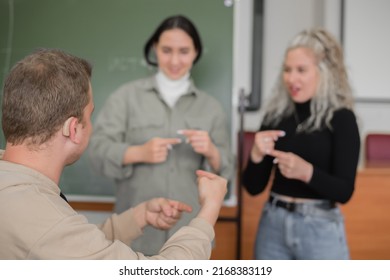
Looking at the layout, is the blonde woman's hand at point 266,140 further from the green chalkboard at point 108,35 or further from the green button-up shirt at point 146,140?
the green chalkboard at point 108,35

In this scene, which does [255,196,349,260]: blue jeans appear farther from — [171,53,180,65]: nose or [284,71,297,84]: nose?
[171,53,180,65]: nose

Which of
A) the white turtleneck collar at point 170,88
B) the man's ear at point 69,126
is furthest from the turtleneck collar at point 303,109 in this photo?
the man's ear at point 69,126

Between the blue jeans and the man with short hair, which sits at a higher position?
the man with short hair

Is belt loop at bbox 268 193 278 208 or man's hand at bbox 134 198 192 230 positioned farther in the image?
belt loop at bbox 268 193 278 208

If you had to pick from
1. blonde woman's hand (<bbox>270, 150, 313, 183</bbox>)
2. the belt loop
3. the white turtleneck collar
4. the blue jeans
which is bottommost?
the blue jeans

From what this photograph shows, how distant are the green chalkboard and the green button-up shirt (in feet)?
0.20

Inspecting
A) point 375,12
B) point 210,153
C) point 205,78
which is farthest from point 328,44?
point 205,78

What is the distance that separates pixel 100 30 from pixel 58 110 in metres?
0.71

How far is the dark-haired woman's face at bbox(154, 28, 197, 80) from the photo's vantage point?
982 mm

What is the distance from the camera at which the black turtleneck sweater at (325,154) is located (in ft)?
2.66

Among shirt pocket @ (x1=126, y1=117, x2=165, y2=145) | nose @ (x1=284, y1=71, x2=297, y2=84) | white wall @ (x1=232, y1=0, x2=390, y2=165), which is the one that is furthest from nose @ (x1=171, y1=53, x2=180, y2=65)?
white wall @ (x1=232, y1=0, x2=390, y2=165)

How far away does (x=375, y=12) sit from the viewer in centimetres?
91

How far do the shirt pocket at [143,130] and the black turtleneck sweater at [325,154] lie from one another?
272 mm
